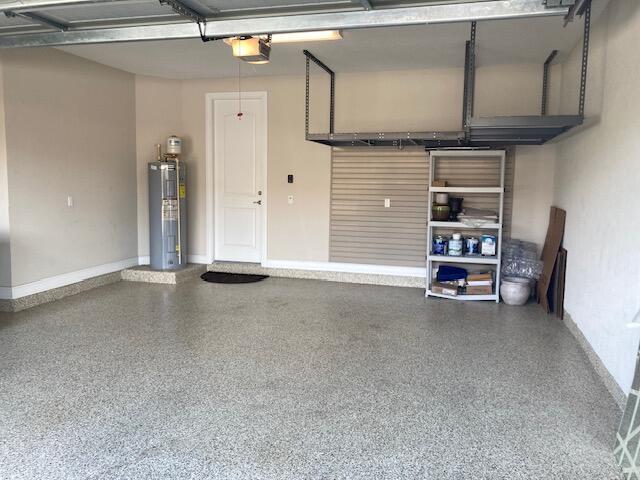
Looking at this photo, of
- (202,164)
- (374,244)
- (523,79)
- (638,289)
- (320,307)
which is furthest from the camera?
(202,164)

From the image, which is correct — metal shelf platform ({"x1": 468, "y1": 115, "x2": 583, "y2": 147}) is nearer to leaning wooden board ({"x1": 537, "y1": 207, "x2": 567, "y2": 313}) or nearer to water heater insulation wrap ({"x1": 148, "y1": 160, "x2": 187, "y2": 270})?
leaning wooden board ({"x1": 537, "y1": 207, "x2": 567, "y2": 313})

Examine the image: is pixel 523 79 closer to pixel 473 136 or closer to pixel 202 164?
pixel 473 136

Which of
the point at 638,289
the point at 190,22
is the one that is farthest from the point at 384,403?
the point at 190,22

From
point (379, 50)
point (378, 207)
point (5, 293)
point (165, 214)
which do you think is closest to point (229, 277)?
point (165, 214)

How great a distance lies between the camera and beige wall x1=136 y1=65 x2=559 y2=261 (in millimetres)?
6105

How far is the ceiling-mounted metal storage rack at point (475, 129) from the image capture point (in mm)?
4277

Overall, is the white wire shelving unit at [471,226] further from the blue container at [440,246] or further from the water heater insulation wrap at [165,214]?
the water heater insulation wrap at [165,214]

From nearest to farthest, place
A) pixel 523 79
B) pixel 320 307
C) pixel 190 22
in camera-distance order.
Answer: pixel 190 22 < pixel 320 307 < pixel 523 79

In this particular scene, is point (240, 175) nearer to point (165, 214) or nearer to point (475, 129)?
point (165, 214)

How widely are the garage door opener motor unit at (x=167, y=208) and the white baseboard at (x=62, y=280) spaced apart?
426 millimetres

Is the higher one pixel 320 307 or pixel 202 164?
pixel 202 164

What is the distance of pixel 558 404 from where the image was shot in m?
3.25

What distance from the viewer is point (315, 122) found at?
682 centimetres

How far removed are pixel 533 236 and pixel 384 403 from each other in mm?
3777
